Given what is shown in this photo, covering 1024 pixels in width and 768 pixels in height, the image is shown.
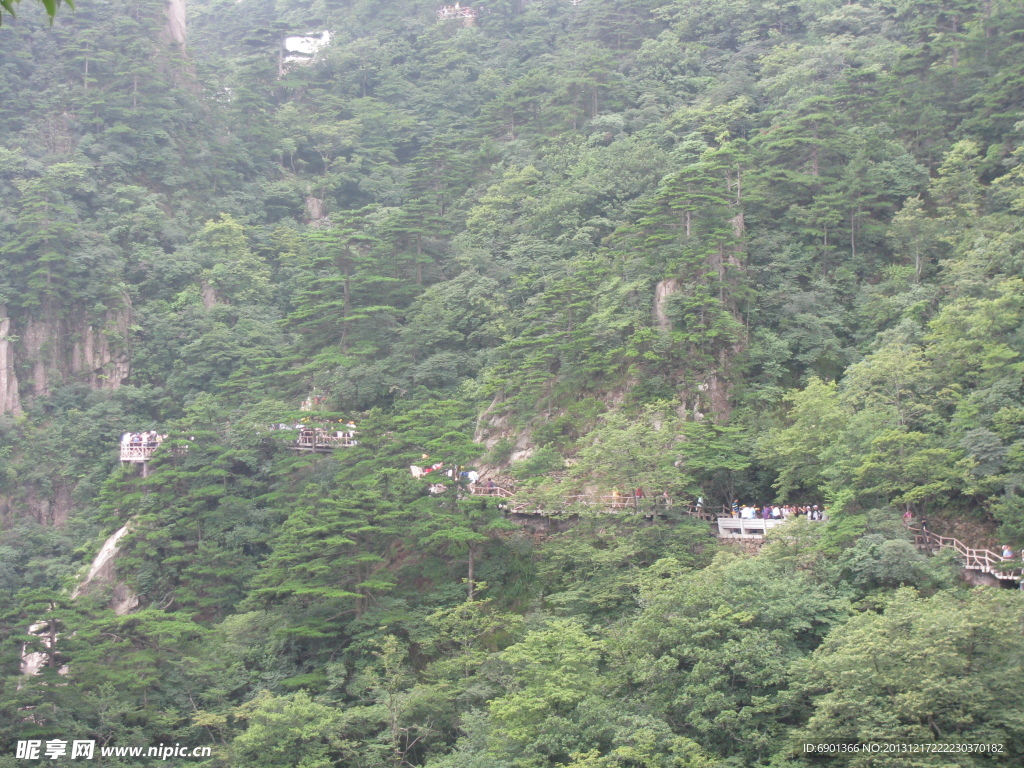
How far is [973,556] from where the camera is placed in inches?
797

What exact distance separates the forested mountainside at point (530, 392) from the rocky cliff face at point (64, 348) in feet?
0.48

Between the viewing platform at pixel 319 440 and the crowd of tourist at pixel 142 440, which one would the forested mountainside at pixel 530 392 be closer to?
the viewing platform at pixel 319 440

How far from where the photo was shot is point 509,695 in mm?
20422

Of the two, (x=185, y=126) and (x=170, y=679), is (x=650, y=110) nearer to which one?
(x=185, y=126)

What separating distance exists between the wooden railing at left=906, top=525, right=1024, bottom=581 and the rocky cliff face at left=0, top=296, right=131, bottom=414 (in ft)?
104

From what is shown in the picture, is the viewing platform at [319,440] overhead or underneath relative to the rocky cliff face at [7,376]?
underneath

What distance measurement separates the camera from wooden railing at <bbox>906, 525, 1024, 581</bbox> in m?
19.3

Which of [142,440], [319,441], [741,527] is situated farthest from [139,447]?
[741,527]

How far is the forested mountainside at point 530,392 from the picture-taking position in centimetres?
1961

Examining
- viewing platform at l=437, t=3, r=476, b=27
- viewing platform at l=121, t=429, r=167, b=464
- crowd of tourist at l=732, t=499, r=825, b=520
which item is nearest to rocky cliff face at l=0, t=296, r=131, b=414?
viewing platform at l=121, t=429, r=167, b=464

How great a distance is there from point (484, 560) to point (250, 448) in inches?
388

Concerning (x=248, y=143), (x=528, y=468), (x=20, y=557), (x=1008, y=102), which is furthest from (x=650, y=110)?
(x=20, y=557)

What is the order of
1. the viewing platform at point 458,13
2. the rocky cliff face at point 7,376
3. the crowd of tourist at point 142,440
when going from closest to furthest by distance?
the crowd of tourist at point 142,440, the rocky cliff face at point 7,376, the viewing platform at point 458,13

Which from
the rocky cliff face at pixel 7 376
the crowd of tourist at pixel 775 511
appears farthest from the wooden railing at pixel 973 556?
the rocky cliff face at pixel 7 376
